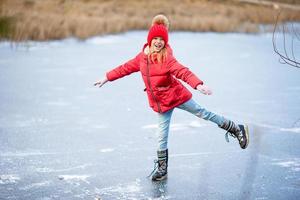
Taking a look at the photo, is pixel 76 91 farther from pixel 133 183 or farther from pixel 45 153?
pixel 133 183

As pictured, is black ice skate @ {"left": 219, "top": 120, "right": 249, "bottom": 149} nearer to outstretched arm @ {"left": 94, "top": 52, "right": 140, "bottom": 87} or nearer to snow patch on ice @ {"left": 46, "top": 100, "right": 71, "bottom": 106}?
outstretched arm @ {"left": 94, "top": 52, "right": 140, "bottom": 87}

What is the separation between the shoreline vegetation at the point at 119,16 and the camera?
501 inches

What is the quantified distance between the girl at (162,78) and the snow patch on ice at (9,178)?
1.18m

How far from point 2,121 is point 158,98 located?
273cm

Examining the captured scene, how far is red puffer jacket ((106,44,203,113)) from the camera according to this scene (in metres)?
3.81

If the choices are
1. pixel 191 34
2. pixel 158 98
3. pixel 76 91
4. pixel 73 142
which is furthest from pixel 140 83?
pixel 191 34

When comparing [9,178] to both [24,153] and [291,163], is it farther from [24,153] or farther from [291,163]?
[291,163]

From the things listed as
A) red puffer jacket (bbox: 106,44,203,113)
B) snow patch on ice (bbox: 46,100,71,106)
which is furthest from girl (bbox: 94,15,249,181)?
snow patch on ice (bbox: 46,100,71,106)

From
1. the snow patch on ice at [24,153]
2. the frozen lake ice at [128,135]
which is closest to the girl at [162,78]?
the frozen lake ice at [128,135]

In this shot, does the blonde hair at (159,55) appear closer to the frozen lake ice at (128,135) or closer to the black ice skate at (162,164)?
the black ice skate at (162,164)

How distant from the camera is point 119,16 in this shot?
17156mm

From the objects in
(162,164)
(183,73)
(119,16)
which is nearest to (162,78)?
(183,73)

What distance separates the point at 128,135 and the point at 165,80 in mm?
1593

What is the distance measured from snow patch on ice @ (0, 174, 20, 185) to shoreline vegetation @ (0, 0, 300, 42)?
563cm
